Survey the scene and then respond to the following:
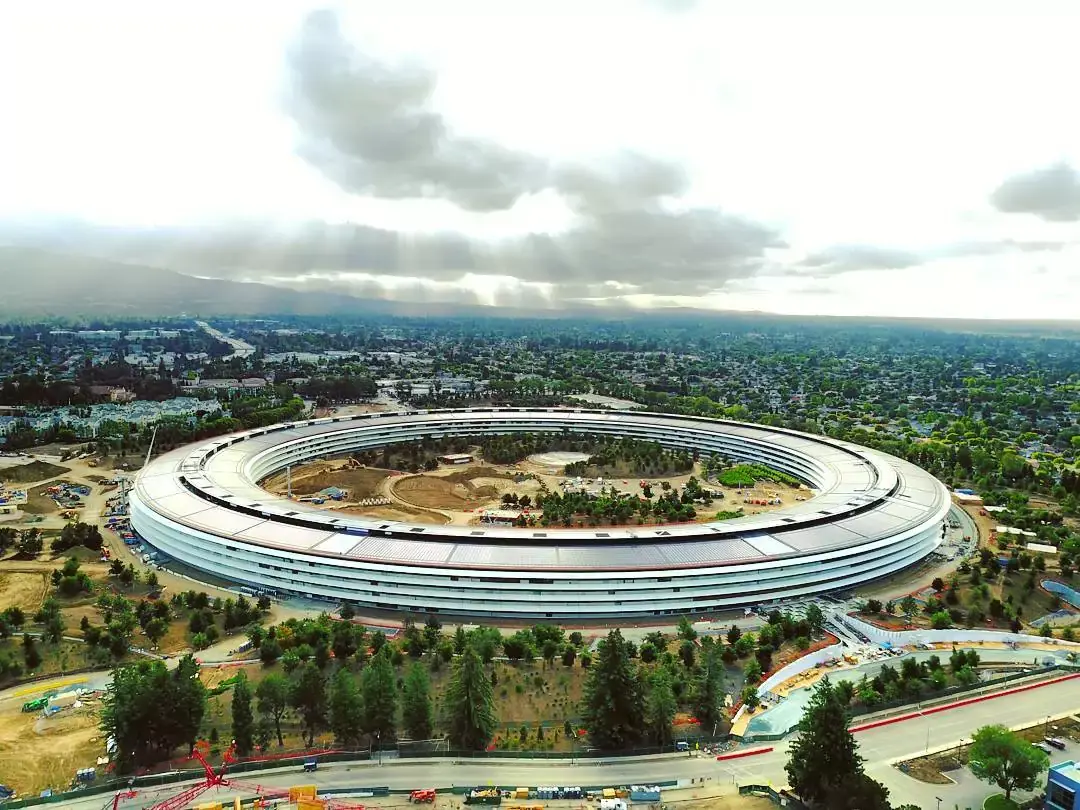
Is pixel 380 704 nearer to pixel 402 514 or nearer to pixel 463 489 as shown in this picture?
pixel 402 514

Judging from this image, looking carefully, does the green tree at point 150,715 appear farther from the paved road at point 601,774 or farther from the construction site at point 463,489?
the construction site at point 463,489

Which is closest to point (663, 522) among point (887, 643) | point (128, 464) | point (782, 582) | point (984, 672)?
point (782, 582)

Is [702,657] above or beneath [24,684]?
above

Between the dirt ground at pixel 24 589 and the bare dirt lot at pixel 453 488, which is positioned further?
the bare dirt lot at pixel 453 488

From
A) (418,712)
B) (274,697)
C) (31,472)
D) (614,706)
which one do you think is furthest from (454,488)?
(31,472)

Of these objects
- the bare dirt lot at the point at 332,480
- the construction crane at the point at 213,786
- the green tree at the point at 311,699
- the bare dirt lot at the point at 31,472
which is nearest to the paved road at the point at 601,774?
the construction crane at the point at 213,786

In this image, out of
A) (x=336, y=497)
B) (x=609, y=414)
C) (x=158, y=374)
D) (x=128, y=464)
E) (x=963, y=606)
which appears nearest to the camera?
(x=963, y=606)

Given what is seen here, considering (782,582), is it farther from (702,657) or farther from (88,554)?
(88,554)
